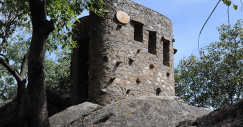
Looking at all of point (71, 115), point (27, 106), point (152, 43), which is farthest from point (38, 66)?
point (152, 43)

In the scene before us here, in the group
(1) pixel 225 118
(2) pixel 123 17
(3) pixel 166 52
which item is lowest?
(1) pixel 225 118

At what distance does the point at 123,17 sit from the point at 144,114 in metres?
5.12

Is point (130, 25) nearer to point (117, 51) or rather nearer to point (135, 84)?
point (117, 51)

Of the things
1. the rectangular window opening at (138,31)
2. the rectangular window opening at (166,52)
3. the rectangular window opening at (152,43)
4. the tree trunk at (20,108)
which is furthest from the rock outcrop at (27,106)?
the rectangular window opening at (166,52)

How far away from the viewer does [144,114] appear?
6.23 metres

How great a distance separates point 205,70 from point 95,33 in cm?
1084

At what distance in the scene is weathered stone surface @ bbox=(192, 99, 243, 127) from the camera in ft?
11.0

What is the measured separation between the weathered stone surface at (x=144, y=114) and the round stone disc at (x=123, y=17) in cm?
420

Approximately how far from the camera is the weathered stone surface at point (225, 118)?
3.37m

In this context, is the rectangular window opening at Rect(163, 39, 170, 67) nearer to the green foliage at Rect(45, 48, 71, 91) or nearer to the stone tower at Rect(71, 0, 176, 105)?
the stone tower at Rect(71, 0, 176, 105)

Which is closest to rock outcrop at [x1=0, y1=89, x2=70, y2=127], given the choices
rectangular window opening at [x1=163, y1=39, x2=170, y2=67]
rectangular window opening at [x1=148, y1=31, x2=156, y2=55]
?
rectangular window opening at [x1=148, y1=31, x2=156, y2=55]

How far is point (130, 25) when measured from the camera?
10703 millimetres

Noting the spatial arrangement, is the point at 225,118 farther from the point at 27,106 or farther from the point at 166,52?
the point at 166,52

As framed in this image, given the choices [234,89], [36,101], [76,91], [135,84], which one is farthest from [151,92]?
[234,89]
